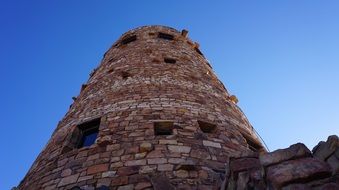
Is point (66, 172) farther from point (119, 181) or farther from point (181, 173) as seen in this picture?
point (181, 173)

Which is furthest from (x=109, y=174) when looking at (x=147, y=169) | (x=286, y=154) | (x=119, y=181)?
(x=286, y=154)

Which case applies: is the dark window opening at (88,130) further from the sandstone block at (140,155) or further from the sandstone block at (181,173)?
the sandstone block at (181,173)

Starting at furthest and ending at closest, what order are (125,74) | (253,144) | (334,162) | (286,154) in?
(125,74) < (253,144) < (286,154) < (334,162)

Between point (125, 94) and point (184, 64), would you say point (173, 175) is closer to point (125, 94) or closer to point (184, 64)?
point (125, 94)

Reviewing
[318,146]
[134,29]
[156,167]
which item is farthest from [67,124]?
[134,29]

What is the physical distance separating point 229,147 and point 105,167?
6.96ft

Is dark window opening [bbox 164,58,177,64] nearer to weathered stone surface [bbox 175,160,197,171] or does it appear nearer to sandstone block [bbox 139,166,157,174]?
weathered stone surface [bbox 175,160,197,171]

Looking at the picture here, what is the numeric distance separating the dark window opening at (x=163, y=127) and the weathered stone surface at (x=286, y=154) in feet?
10.5

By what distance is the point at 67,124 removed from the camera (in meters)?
7.22

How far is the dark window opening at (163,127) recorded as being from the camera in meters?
5.92

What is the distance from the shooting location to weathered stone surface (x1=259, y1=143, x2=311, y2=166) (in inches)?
107

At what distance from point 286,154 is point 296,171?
0.73ft

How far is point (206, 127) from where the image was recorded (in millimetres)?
6301

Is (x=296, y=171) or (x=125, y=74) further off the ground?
(x=125, y=74)
